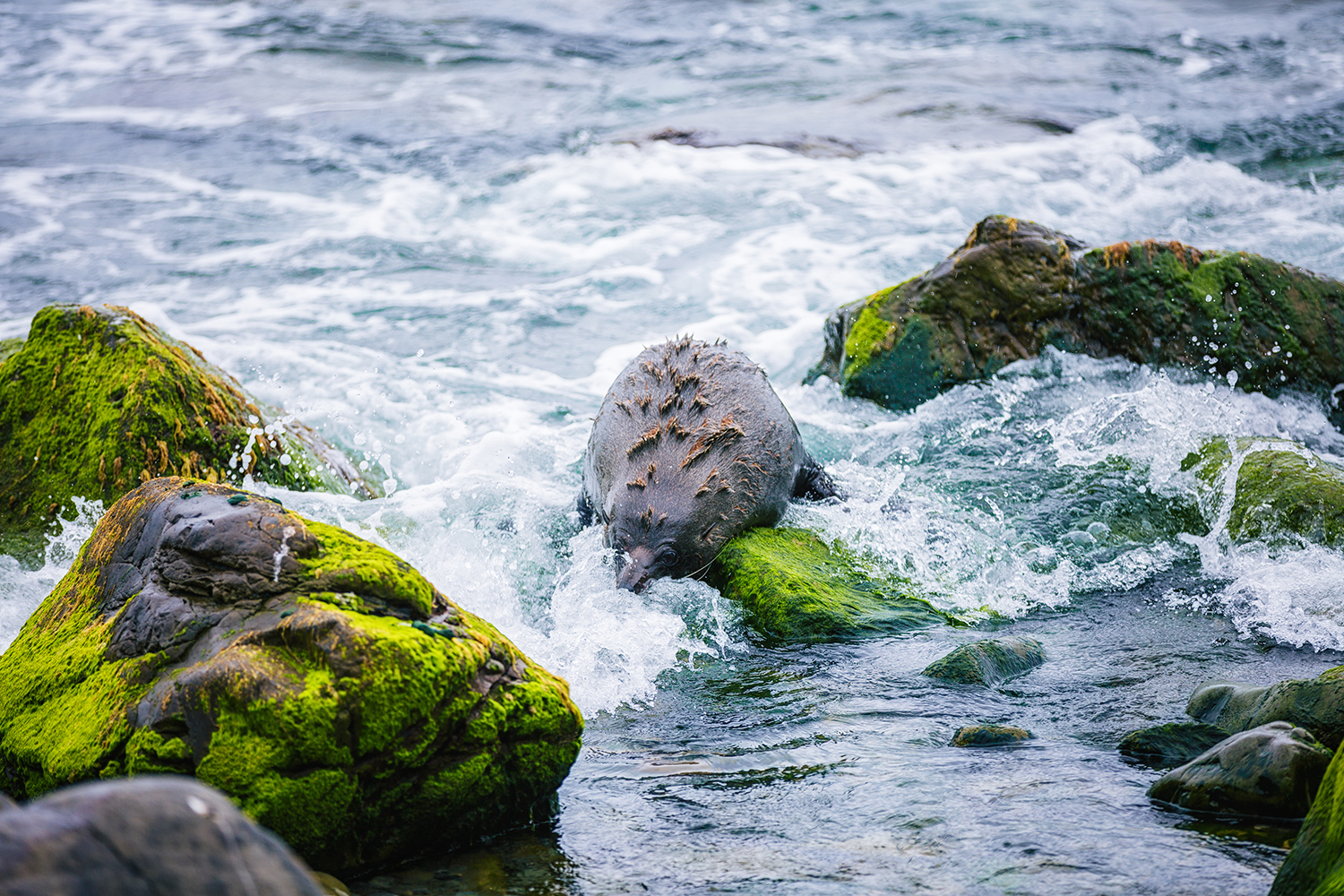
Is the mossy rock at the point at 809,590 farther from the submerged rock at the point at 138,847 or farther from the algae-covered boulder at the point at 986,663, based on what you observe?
the submerged rock at the point at 138,847

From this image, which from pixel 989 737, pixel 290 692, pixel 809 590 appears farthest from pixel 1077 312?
pixel 290 692

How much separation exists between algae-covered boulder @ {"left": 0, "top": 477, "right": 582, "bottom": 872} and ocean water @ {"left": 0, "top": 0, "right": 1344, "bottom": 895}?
9.0 inches

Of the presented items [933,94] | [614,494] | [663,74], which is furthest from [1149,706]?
[663,74]

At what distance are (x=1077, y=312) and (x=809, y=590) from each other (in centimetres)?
378

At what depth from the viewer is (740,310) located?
36.0 ft

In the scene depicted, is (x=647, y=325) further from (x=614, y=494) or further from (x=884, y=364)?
(x=614, y=494)

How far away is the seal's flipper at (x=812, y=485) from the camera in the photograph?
6629mm

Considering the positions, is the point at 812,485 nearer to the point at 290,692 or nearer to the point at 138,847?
the point at 290,692

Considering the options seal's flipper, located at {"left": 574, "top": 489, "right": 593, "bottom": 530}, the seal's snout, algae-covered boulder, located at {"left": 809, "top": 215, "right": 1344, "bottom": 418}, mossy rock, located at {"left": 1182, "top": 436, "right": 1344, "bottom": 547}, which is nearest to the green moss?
the seal's snout

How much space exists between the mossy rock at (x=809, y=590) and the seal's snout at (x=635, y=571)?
1.23ft

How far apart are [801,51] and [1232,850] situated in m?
18.9

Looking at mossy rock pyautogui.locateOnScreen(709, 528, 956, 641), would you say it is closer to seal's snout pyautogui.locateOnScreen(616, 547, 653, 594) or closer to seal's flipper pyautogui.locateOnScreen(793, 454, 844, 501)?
seal's snout pyautogui.locateOnScreen(616, 547, 653, 594)

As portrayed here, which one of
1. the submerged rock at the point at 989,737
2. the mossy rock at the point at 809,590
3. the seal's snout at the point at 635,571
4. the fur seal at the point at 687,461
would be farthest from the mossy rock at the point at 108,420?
the submerged rock at the point at 989,737

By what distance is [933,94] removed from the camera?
1720 cm
